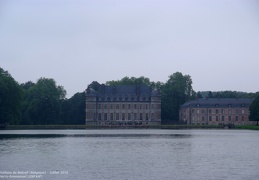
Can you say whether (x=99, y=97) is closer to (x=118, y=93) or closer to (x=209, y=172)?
(x=118, y=93)

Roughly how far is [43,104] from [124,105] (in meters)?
20.5

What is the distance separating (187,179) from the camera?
22.2 m

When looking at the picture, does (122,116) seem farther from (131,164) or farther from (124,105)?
(131,164)

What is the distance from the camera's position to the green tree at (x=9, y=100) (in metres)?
77.9

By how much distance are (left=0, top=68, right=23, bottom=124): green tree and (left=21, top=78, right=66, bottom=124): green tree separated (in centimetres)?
2166

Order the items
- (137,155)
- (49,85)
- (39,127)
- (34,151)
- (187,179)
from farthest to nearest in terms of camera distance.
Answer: (49,85), (39,127), (34,151), (137,155), (187,179)

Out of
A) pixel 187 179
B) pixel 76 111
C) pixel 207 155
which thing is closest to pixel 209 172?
pixel 187 179

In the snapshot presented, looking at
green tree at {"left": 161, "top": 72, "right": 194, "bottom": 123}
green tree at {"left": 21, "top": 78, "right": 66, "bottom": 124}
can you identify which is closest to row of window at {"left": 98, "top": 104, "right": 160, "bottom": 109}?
green tree at {"left": 161, "top": 72, "right": 194, "bottom": 123}

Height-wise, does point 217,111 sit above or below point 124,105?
below

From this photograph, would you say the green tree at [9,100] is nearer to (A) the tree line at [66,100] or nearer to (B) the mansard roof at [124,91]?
(A) the tree line at [66,100]

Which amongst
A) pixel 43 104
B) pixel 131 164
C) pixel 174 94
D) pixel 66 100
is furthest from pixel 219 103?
pixel 131 164

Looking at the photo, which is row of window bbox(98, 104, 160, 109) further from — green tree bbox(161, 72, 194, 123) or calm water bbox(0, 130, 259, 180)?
calm water bbox(0, 130, 259, 180)

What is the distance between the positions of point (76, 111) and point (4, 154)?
83.1 m

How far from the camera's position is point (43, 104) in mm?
105438
